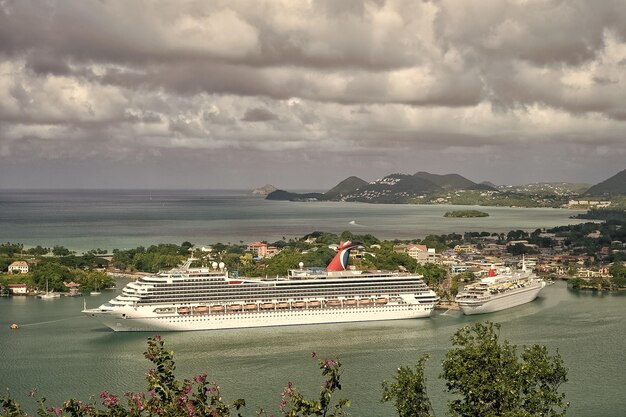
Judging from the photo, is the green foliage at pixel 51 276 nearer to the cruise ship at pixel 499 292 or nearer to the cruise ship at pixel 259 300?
the cruise ship at pixel 259 300

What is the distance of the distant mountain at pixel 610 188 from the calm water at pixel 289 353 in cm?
15582

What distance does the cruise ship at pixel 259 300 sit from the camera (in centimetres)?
3400

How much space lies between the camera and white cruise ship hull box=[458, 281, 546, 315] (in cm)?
3953

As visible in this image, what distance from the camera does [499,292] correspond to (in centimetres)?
4209

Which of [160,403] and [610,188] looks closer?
[160,403]

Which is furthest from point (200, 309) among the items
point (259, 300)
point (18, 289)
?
point (18, 289)

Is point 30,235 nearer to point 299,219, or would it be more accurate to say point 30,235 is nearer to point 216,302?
point 299,219

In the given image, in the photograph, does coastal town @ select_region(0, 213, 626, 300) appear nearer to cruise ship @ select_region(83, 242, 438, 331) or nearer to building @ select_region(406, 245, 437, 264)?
building @ select_region(406, 245, 437, 264)

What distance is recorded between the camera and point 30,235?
294 feet

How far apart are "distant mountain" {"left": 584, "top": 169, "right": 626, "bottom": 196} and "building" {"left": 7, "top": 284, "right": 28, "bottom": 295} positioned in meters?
160

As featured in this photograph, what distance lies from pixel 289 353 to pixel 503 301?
668 inches

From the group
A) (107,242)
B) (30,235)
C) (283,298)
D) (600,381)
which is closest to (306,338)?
(283,298)

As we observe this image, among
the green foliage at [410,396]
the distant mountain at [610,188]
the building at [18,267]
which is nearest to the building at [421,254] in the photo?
the building at [18,267]

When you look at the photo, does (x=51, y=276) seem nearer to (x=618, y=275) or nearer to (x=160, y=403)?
(x=618, y=275)
